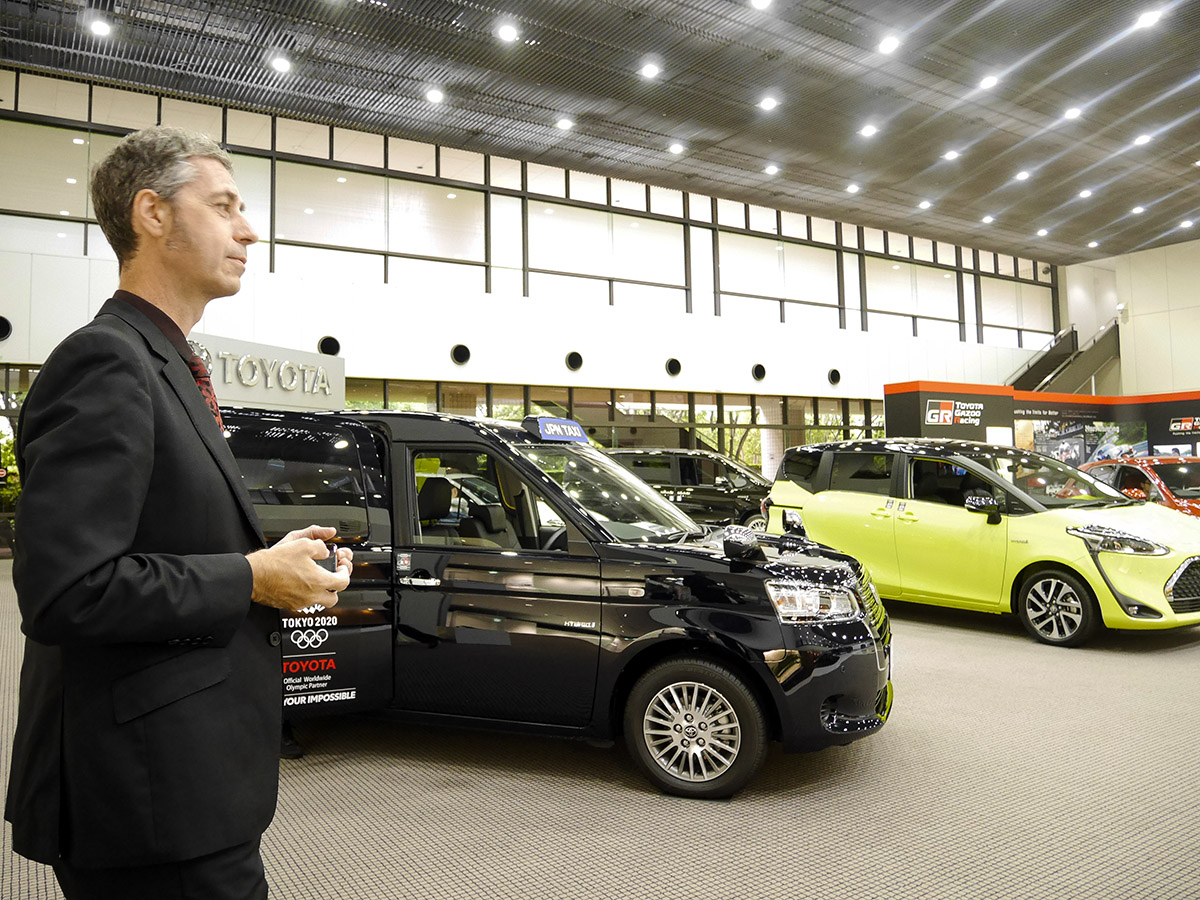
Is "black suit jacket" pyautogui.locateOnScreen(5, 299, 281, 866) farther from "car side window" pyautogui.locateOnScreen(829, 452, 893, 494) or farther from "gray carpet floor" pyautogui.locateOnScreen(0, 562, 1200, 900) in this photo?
"car side window" pyautogui.locateOnScreen(829, 452, 893, 494)

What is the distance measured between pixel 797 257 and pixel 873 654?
1861 cm

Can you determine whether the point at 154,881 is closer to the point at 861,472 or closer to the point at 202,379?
the point at 202,379

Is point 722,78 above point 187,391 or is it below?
above

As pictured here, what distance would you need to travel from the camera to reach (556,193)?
17797 mm

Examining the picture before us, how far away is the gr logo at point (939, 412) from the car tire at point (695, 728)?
526 inches

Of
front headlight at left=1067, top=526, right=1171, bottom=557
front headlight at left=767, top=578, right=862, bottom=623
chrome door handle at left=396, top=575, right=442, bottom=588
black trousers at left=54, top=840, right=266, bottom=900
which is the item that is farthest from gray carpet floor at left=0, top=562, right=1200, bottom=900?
black trousers at left=54, top=840, right=266, bottom=900

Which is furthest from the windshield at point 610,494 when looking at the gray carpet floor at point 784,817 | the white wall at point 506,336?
the white wall at point 506,336

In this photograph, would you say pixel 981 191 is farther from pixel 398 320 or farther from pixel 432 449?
pixel 432 449

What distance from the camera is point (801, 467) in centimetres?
828

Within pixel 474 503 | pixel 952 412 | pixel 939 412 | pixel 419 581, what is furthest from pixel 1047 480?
pixel 952 412

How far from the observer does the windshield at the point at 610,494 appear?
4.05m

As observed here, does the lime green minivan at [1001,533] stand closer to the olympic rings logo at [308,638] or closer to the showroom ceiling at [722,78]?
the olympic rings logo at [308,638]

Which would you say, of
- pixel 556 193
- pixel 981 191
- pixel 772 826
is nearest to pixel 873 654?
pixel 772 826

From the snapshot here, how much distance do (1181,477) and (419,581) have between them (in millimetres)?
11041
